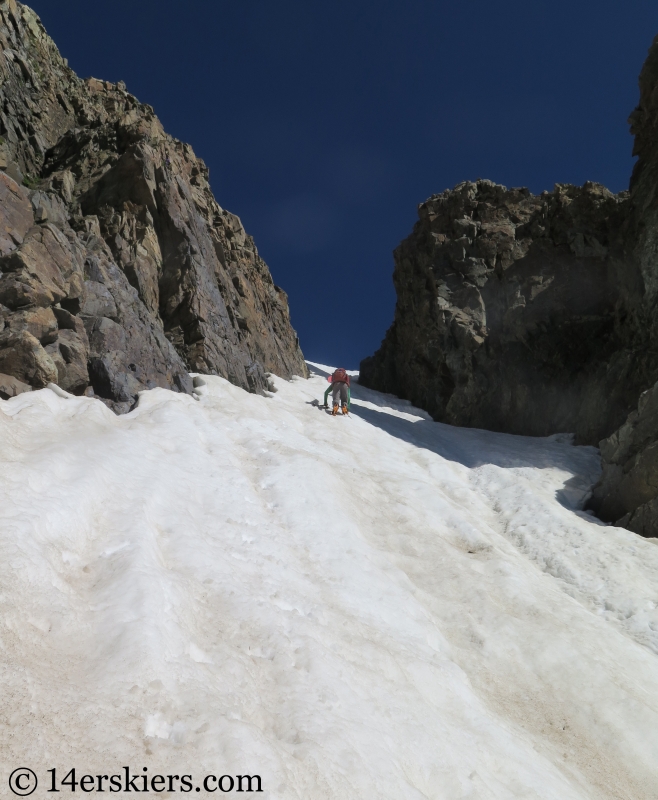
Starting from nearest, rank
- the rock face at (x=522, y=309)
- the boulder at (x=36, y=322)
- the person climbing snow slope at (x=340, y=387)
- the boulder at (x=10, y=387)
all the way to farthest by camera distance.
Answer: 1. the boulder at (x=10, y=387)
2. the boulder at (x=36, y=322)
3. the person climbing snow slope at (x=340, y=387)
4. the rock face at (x=522, y=309)

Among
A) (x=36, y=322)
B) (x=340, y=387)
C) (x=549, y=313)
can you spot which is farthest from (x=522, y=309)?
(x=36, y=322)

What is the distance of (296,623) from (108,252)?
20165 mm

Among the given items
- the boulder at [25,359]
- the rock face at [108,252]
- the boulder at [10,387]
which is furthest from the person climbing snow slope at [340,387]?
the boulder at [10,387]

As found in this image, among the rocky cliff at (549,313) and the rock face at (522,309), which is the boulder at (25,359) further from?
the rock face at (522,309)

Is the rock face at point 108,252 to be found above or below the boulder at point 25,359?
above

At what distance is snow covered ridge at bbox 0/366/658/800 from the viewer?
5.71m

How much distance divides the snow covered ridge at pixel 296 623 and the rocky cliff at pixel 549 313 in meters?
7.86

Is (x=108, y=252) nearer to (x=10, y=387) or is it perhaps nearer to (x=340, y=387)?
(x=10, y=387)

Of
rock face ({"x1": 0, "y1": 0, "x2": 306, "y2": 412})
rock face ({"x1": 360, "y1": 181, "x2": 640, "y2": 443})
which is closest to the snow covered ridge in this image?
rock face ({"x1": 0, "y1": 0, "x2": 306, "y2": 412})

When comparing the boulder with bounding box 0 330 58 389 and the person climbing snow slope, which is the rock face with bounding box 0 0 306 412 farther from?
the person climbing snow slope

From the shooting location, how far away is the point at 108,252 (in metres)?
23.8

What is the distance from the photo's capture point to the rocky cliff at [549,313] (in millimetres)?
27766

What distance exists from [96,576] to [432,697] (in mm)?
5544

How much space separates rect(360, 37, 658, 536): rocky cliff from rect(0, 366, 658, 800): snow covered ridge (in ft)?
25.8
